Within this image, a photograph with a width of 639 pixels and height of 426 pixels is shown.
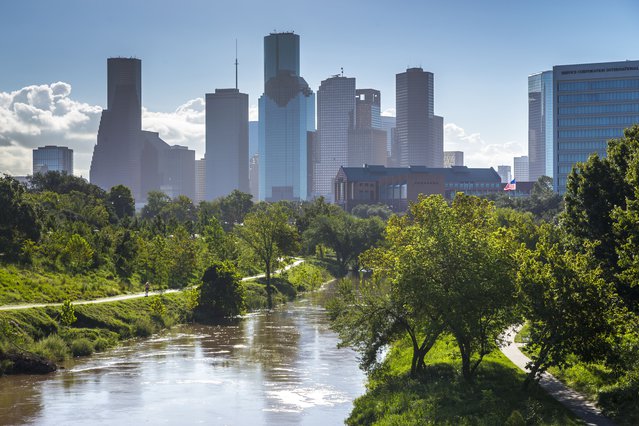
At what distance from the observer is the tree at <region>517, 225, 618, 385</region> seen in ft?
118

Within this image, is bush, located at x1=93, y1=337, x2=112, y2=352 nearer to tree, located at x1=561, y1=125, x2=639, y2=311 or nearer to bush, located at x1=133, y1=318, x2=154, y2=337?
bush, located at x1=133, y1=318, x2=154, y2=337

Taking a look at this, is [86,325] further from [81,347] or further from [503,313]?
[503,313]

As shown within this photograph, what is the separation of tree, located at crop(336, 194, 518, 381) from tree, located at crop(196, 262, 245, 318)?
3992 cm

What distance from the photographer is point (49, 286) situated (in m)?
73.5

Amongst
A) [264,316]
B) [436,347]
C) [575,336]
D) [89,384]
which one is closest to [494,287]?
[575,336]

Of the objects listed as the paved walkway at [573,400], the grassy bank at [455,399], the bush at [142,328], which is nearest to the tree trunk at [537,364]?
the grassy bank at [455,399]

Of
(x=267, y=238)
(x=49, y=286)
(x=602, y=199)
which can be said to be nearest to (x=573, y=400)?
(x=602, y=199)

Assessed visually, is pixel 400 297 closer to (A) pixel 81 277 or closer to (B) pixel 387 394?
(B) pixel 387 394

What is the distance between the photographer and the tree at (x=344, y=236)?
14450 cm

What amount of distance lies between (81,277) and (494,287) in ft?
174

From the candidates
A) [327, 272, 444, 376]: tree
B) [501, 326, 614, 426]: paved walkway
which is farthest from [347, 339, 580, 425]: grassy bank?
[327, 272, 444, 376]: tree

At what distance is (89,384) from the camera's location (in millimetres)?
51156

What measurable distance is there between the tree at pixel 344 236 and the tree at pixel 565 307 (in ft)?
346

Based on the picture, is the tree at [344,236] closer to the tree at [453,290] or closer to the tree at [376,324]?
the tree at [376,324]
